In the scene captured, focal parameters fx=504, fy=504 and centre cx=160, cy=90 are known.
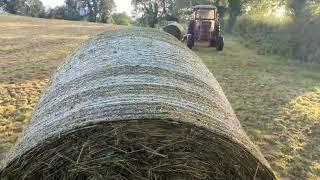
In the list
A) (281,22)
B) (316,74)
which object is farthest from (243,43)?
(316,74)

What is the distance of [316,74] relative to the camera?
16375mm

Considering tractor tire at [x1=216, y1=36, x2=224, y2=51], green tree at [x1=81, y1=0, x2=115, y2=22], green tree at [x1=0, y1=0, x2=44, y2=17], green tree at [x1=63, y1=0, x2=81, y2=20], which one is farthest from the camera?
green tree at [x1=81, y1=0, x2=115, y2=22]

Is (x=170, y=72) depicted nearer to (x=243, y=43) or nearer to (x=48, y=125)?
(x=48, y=125)

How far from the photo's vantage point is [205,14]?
20.9m

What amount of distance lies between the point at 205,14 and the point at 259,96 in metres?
9.85

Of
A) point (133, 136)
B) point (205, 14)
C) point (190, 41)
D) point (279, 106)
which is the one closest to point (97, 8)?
point (205, 14)

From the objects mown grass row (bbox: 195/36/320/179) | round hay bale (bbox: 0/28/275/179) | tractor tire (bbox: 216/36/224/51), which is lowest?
mown grass row (bbox: 195/36/320/179)

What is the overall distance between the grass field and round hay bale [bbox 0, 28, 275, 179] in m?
2.88

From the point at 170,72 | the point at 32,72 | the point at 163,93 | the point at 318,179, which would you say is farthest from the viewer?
the point at 32,72

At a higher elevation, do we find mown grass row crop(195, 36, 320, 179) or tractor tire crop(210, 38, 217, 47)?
tractor tire crop(210, 38, 217, 47)

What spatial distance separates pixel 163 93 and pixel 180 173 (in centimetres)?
79

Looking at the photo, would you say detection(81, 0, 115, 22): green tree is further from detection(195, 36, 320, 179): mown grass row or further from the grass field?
detection(195, 36, 320, 179): mown grass row

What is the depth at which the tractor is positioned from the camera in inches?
795

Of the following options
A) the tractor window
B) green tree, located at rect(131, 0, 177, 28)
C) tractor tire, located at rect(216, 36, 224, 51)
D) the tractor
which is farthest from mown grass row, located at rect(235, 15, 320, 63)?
green tree, located at rect(131, 0, 177, 28)
